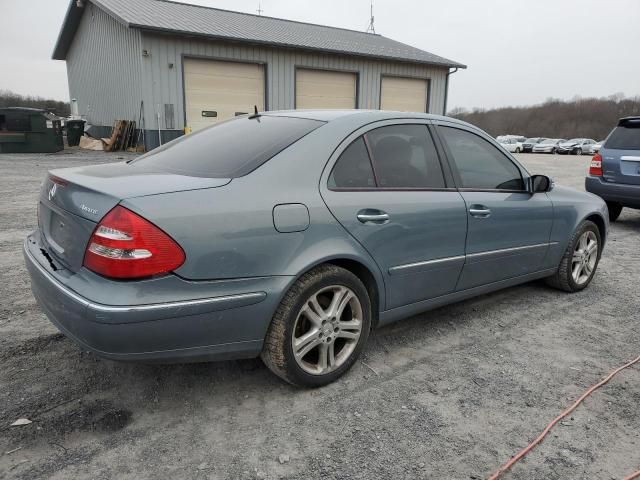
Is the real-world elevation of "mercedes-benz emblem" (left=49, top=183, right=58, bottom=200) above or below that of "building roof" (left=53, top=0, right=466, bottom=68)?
below

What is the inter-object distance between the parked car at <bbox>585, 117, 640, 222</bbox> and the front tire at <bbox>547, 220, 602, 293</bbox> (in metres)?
3.38

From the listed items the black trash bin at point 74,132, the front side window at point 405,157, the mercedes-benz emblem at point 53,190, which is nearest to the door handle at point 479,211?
the front side window at point 405,157

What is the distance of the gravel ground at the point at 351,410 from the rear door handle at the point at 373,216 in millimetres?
900

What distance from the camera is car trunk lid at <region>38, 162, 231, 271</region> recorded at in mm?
2293

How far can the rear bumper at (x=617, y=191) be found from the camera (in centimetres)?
734

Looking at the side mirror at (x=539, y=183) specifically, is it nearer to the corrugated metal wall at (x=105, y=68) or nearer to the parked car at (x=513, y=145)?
the corrugated metal wall at (x=105, y=68)

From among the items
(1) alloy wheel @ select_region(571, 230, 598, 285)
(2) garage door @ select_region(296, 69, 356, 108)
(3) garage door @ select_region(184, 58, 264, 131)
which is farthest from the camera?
(2) garage door @ select_region(296, 69, 356, 108)

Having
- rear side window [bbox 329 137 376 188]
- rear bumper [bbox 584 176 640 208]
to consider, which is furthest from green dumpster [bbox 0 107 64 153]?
rear side window [bbox 329 137 376 188]

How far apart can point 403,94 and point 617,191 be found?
47.6 feet

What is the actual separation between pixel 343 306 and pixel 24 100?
2060 inches

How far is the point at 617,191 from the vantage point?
297 inches

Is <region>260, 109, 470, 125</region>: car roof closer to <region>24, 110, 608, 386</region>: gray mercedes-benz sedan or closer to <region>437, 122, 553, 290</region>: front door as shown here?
<region>24, 110, 608, 386</region>: gray mercedes-benz sedan

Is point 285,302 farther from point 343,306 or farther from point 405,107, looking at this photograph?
point 405,107

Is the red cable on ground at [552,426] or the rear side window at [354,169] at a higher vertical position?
the rear side window at [354,169]
